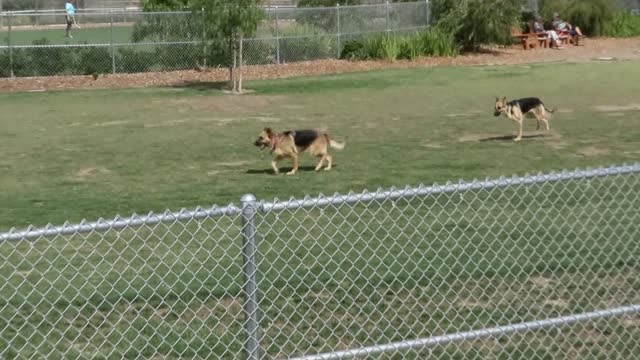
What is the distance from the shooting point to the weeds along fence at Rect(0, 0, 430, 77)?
34781mm

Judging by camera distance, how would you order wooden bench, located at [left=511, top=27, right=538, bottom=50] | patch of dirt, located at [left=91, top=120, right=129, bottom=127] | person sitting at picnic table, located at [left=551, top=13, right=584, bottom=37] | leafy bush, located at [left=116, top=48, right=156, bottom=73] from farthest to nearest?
1. person sitting at picnic table, located at [left=551, top=13, right=584, bottom=37]
2. wooden bench, located at [left=511, top=27, right=538, bottom=50]
3. leafy bush, located at [left=116, top=48, right=156, bottom=73]
4. patch of dirt, located at [left=91, top=120, right=129, bottom=127]

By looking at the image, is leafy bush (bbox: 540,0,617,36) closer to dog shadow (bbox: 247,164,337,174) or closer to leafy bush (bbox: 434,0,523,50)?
leafy bush (bbox: 434,0,523,50)

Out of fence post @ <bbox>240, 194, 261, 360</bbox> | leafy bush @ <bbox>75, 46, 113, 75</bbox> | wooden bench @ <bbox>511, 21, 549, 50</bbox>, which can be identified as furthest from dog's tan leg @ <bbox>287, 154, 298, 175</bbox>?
wooden bench @ <bbox>511, 21, 549, 50</bbox>

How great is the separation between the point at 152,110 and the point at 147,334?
18.8 m

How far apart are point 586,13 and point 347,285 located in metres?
37.6

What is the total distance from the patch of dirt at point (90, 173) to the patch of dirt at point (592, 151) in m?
7.26

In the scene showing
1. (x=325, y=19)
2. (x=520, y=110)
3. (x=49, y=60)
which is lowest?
(x=49, y=60)

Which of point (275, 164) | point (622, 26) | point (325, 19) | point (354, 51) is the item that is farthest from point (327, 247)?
point (622, 26)

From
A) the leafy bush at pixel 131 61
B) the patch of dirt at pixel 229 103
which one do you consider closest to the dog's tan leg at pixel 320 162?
the patch of dirt at pixel 229 103

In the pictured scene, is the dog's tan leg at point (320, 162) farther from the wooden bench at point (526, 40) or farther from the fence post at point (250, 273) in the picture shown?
the wooden bench at point (526, 40)

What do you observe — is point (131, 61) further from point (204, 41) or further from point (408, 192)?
point (408, 192)

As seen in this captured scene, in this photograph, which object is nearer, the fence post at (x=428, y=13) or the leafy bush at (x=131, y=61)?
the leafy bush at (x=131, y=61)

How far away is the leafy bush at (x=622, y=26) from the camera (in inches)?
1789

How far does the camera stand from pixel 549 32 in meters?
42.3
